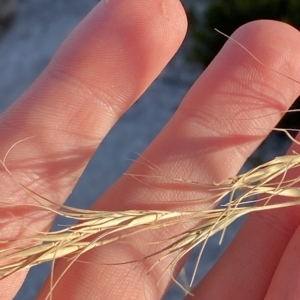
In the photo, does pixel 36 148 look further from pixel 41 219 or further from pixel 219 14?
pixel 219 14

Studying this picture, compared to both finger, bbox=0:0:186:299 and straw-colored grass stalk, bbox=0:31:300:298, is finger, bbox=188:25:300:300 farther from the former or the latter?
finger, bbox=0:0:186:299

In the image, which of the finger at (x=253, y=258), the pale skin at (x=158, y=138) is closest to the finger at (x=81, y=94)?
the pale skin at (x=158, y=138)

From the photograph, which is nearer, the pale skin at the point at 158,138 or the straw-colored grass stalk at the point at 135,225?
the straw-colored grass stalk at the point at 135,225

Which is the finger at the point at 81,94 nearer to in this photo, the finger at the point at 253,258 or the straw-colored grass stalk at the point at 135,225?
the straw-colored grass stalk at the point at 135,225

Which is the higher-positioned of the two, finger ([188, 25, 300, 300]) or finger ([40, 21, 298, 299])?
finger ([40, 21, 298, 299])

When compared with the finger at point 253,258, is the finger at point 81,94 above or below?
above

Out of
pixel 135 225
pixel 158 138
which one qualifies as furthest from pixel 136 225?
pixel 158 138

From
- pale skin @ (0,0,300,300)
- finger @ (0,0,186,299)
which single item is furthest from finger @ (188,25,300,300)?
finger @ (0,0,186,299)

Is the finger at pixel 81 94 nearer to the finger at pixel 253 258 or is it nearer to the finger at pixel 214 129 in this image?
the finger at pixel 214 129
